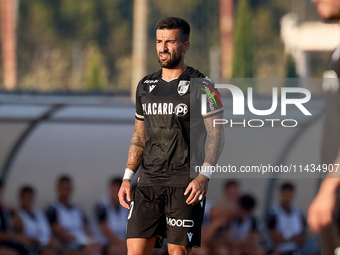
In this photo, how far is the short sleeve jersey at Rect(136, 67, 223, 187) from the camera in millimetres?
3494

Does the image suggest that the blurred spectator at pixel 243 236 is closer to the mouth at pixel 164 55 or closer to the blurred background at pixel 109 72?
the blurred background at pixel 109 72

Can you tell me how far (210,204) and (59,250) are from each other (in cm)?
224

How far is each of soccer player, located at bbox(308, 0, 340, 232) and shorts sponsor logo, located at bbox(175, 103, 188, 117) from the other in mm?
1184

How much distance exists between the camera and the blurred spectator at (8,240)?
713 centimetres

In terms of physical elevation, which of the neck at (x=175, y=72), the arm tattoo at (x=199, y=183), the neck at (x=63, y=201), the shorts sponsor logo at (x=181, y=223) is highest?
the neck at (x=175, y=72)

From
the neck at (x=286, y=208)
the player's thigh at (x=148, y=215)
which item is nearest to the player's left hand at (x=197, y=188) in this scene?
the player's thigh at (x=148, y=215)

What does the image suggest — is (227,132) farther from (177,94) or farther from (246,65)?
(246,65)

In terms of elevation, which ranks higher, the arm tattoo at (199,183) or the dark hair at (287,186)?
the arm tattoo at (199,183)

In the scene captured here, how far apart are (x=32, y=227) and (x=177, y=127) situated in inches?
180

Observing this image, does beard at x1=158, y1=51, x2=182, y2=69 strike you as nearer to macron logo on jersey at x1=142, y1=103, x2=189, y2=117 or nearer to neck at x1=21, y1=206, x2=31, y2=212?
macron logo on jersey at x1=142, y1=103, x2=189, y2=117

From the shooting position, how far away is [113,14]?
1014 inches

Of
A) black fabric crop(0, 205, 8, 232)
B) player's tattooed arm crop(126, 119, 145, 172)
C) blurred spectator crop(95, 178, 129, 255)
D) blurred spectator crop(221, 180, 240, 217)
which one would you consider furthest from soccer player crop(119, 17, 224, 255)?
blurred spectator crop(221, 180, 240, 217)

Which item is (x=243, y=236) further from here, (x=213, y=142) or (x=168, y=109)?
(x=168, y=109)

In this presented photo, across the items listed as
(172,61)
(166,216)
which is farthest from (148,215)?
(172,61)
